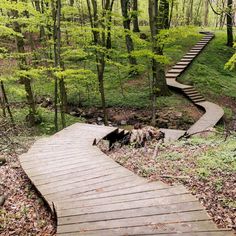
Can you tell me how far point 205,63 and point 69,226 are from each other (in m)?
21.9

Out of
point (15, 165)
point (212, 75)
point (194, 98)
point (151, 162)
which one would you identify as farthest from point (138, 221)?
point (212, 75)

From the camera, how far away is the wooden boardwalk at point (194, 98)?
43.7 ft

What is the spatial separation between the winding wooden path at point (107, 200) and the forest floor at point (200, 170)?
41 cm

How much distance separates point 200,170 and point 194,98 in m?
13.1

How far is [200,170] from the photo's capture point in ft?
17.9

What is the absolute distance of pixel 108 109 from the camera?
17562mm

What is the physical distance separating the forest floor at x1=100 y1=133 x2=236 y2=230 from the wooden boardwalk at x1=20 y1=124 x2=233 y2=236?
416mm

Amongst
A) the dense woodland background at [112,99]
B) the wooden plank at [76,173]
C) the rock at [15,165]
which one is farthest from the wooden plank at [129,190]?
the rock at [15,165]

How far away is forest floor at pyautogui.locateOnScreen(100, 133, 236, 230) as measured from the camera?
439 centimetres

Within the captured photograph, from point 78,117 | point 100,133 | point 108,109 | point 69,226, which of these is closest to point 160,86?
point 108,109

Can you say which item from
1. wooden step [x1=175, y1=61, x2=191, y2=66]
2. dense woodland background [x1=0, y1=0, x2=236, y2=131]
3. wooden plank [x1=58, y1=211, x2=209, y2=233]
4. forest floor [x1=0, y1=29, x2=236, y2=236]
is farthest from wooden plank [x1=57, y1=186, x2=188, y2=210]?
wooden step [x1=175, y1=61, x2=191, y2=66]

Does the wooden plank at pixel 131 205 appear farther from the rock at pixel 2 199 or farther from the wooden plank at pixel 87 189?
the rock at pixel 2 199

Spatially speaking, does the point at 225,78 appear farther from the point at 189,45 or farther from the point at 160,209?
the point at 160,209

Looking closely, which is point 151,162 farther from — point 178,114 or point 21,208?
point 178,114
